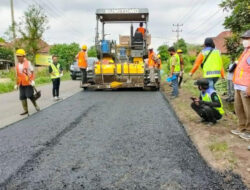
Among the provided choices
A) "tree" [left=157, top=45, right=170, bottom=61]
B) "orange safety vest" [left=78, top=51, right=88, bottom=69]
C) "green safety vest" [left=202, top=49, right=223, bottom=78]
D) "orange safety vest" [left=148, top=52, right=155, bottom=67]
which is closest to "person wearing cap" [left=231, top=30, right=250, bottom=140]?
"green safety vest" [left=202, top=49, right=223, bottom=78]

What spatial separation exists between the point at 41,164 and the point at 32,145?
96 centimetres

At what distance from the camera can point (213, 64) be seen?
5980mm

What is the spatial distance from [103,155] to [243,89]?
239 centimetres

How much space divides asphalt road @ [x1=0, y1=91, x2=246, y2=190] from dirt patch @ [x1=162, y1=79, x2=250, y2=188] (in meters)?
0.14

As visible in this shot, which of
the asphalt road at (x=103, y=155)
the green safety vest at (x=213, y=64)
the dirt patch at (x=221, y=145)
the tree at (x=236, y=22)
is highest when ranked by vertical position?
the tree at (x=236, y=22)

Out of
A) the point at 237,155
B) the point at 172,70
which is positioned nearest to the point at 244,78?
the point at 237,155

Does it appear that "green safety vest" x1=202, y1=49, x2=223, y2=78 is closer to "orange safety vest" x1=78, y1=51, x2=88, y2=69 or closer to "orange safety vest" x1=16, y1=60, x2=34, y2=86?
"orange safety vest" x1=16, y1=60, x2=34, y2=86

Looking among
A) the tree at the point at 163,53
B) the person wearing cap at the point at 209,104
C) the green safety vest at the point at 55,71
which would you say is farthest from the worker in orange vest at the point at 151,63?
the tree at the point at 163,53

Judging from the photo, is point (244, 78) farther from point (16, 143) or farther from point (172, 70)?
point (172, 70)

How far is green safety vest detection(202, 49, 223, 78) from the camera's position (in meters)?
5.97

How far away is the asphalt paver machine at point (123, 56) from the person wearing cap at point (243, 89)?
7079 mm

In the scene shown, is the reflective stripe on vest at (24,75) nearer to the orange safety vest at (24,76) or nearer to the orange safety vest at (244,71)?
the orange safety vest at (24,76)

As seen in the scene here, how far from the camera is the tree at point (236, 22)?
Result: 6438 mm

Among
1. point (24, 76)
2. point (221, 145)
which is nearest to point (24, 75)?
point (24, 76)
